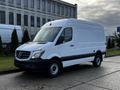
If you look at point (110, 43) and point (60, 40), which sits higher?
point (60, 40)

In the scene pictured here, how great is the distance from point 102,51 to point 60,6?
1849 inches

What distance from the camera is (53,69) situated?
10.4 metres

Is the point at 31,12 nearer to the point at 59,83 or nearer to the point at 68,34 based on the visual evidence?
the point at 68,34

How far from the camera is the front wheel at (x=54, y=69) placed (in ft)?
33.1

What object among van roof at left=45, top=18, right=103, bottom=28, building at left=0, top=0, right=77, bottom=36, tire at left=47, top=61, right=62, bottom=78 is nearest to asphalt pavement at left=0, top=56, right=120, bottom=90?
tire at left=47, top=61, right=62, bottom=78

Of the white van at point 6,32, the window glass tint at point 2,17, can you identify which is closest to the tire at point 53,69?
the white van at point 6,32

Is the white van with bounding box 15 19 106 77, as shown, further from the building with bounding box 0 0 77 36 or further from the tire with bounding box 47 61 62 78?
the building with bounding box 0 0 77 36

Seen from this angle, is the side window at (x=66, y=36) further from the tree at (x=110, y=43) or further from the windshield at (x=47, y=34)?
the tree at (x=110, y=43)

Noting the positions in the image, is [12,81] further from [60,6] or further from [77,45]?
[60,6]

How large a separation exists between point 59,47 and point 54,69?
105 cm

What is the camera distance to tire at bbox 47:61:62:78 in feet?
33.1

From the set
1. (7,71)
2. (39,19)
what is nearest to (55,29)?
(7,71)

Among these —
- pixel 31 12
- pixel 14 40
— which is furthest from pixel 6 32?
pixel 31 12

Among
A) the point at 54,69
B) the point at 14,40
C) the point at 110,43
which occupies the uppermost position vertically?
the point at 14,40
